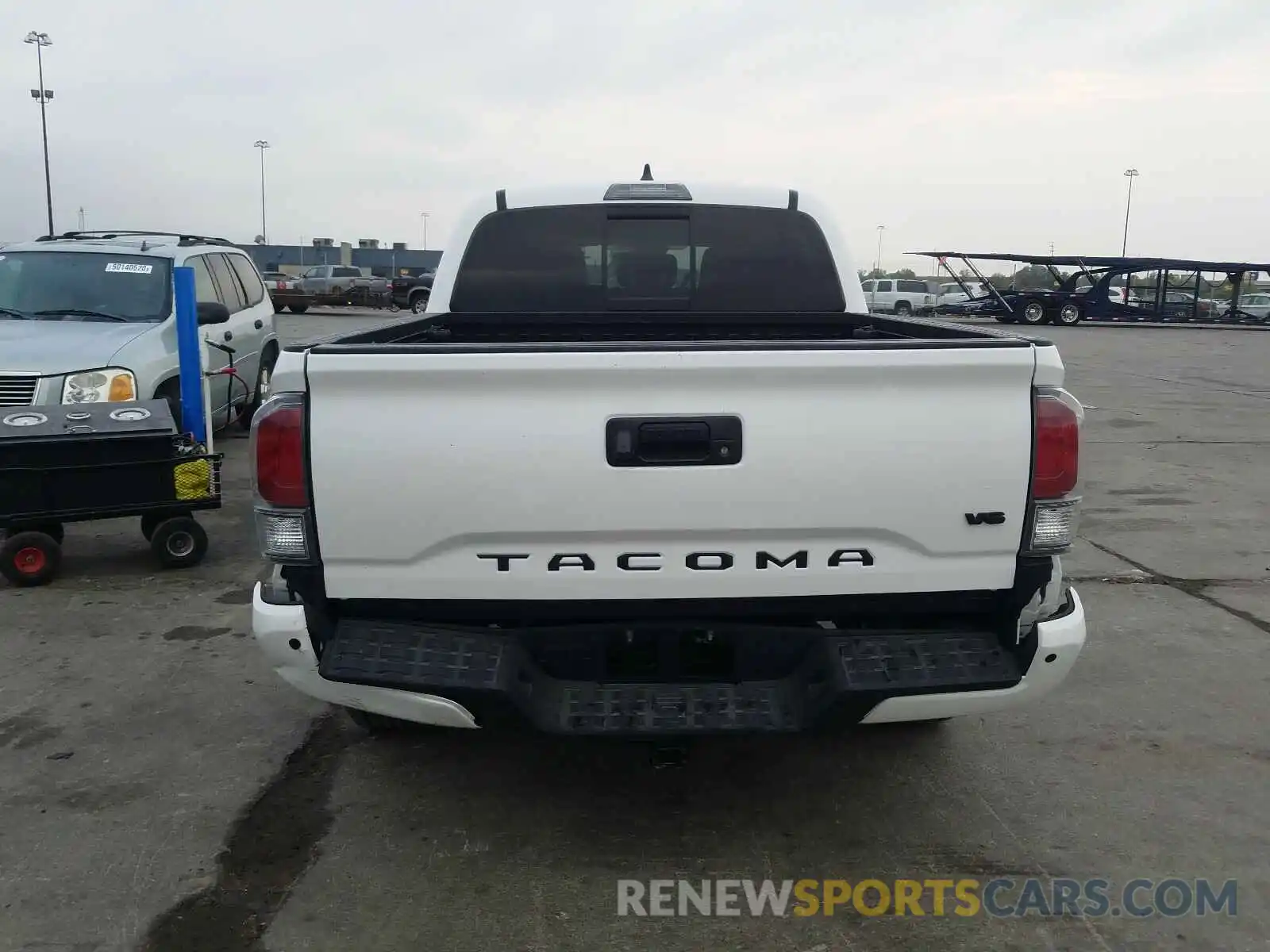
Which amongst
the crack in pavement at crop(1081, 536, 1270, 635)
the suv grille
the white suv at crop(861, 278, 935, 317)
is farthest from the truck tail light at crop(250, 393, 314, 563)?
the white suv at crop(861, 278, 935, 317)

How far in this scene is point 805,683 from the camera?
3012 mm

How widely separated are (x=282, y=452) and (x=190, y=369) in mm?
4596

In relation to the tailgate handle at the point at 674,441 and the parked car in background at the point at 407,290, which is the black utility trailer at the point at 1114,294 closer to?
the parked car in background at the point at 407,290

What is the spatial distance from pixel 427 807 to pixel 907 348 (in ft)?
7.24

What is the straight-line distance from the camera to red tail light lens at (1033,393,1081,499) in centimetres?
291

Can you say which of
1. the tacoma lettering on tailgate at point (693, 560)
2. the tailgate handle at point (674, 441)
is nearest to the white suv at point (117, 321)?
the tacoma lettering on tailgate at point (693, 560)

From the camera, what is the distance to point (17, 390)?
23.6 ft

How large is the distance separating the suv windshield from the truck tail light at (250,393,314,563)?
6.19 meters

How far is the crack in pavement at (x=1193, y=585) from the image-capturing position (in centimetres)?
570

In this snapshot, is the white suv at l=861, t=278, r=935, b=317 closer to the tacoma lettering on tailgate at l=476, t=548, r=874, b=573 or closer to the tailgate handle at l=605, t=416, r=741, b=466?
the tacoma lettering on tailgate at l=476, t=548, r=874, b=573

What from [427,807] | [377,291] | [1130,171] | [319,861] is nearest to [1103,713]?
[427,807]

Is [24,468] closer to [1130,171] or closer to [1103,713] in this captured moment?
[1103,713]

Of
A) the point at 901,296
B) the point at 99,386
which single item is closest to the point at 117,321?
the point at 99,386

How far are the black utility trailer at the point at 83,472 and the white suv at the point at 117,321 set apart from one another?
0.96 m
